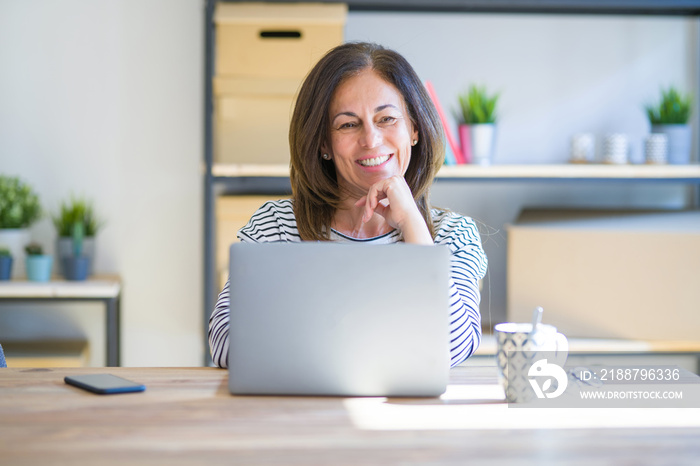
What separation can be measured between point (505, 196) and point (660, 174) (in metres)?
0.54

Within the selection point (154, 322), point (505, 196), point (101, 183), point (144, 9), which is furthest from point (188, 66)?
point (505, 196)

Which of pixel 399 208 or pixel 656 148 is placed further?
pixel 656 148

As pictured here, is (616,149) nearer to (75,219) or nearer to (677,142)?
(677,142)

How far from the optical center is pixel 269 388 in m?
1.01

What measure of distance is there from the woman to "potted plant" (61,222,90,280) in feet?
3.13

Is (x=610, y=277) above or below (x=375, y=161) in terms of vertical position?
below

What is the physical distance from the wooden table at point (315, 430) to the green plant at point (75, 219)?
1.52m

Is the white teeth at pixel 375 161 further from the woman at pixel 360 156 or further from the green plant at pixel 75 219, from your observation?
the green plant at pixel 75 219

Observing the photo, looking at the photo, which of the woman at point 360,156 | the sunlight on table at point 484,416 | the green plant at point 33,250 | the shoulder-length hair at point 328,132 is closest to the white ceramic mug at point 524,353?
the sunlight on table at point 484,416

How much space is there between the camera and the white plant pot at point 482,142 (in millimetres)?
2434

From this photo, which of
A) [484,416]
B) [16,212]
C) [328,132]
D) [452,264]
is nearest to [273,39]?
[328,132]

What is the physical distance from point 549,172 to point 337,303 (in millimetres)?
1580

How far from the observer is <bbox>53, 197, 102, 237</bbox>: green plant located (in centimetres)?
253

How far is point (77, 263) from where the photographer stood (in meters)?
2.38
